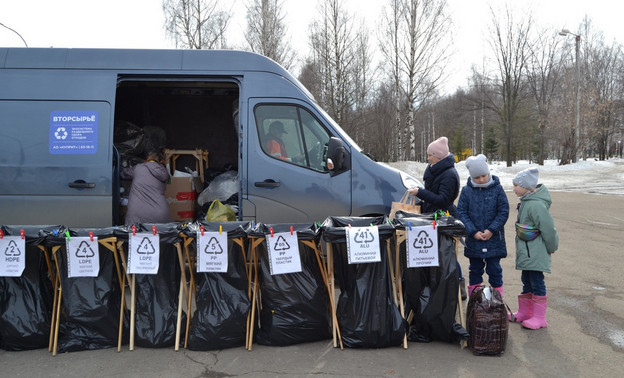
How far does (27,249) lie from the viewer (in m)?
3.79

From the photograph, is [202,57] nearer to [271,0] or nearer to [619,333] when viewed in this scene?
[619,333]

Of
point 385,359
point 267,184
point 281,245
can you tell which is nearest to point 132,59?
point 267,184

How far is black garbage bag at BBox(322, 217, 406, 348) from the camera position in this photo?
12.3 ft

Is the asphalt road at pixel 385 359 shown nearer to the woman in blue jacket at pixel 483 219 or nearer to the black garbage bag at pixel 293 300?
the black garbage bag at pixel 293 300

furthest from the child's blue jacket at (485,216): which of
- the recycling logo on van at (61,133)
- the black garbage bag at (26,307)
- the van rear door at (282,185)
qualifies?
the recycling logo on van at (61,133)

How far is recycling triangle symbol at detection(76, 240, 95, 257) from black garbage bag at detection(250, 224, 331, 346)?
54.0 inches

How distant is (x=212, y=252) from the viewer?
12.2ft

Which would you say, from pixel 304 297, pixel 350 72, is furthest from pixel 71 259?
pixel 350 72

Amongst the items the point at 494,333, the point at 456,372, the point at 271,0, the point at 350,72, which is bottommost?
the point at 456,372

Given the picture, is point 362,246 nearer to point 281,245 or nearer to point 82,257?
point 281,245

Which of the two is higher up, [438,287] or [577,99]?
[577,99]

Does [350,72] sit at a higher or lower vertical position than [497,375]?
higher

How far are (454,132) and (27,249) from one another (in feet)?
223

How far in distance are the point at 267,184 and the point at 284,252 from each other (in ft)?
4.03
